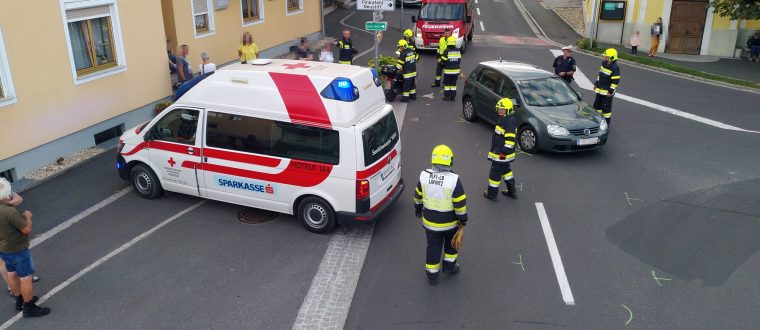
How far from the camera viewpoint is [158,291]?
7.16m

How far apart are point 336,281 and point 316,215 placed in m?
1.45

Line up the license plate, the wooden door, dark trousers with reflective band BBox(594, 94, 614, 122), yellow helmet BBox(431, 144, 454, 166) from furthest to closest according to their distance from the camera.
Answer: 1. the wooden door
2. dark trousers with reflective band BBox(594, 94, 614, 122)
3. the license plate
4. yellow helmet BBox(431, 144, 454, 166)

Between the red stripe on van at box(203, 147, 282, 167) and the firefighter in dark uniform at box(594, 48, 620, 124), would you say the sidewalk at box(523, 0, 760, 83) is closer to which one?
the firefighter in dark uniform at box(594, 48, 620, 124)

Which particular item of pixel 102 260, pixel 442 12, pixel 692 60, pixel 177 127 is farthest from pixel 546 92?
pixel 692 60

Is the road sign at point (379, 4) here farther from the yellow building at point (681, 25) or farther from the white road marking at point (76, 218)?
the yellow building at point (681, 25)

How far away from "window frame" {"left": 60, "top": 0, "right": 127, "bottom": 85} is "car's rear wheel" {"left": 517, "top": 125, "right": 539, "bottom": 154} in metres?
8.85

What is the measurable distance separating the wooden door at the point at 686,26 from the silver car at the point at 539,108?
634 inches

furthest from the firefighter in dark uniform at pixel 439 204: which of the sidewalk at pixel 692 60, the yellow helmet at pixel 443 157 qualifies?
the sidewalk at pixel 692 60

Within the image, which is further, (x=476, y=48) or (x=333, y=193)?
(x=476, y=48)

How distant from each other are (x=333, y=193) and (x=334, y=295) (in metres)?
1.69

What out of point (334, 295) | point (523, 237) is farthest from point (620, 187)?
point (334, 295)

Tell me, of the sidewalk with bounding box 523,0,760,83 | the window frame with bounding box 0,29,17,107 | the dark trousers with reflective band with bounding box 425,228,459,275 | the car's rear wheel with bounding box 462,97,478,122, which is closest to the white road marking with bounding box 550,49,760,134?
the car's rear wheel with bounding box 462,97,478,122

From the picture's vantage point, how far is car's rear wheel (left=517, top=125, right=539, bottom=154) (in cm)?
1208

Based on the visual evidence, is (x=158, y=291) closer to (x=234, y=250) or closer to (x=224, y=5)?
(x=234, y=250)
